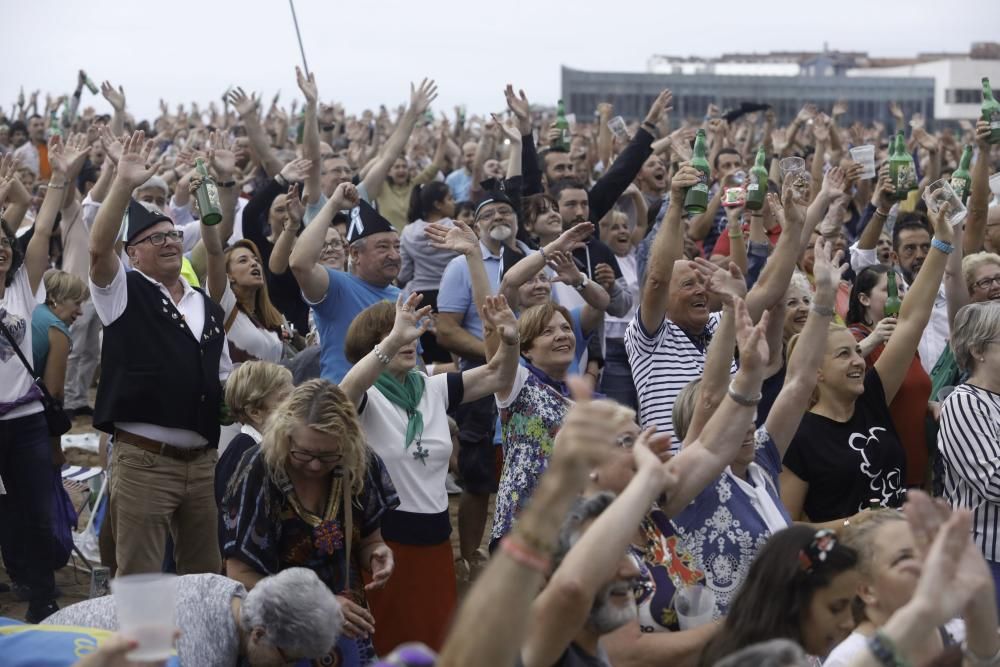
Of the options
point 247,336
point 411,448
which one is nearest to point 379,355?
point 411,448

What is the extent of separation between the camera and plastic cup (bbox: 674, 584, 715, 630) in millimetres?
3607

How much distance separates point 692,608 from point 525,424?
161 centimetres

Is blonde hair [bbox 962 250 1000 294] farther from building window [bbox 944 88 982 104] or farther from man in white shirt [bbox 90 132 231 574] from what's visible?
building window [bbox 944 88 982 104]

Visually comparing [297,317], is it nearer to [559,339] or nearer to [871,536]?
[559,339]

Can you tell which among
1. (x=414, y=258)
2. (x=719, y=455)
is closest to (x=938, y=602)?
(x=719, y=455)

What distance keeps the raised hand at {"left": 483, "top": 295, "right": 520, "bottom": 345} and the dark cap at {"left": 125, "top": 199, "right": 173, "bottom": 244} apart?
1.58m

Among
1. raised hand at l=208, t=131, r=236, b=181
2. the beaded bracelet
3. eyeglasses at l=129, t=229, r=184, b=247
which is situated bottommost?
the beaded bracelet

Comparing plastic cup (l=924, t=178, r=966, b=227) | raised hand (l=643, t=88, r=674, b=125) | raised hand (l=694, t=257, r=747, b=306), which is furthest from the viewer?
raised hand (l=643, t=88, r=674, b=125)

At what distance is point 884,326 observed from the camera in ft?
19.3

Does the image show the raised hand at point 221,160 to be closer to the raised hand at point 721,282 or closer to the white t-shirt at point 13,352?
the white t-shirt at point 13,352

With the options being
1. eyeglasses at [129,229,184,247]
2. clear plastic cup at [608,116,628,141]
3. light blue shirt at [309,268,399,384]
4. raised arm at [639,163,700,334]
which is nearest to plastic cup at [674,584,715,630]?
raised arm at [639,163,700,334]

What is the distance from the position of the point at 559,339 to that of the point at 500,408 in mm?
402

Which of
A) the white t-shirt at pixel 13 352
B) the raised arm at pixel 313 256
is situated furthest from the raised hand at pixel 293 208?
the white t-shirt at pixel 13 352

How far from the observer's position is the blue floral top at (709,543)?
3621 mm
